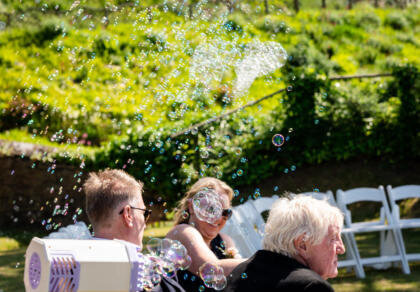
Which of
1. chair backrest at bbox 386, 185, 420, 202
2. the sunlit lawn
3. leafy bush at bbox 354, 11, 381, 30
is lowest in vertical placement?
the sunlit lawn

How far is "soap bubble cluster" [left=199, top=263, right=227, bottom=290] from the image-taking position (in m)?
3.13

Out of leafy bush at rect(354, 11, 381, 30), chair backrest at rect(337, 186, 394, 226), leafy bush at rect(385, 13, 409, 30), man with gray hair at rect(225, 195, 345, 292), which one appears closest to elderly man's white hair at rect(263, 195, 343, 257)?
man with gray hair at rect(225, 195, 345, 292)

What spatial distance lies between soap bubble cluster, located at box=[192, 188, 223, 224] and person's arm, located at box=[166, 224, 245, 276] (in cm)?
11

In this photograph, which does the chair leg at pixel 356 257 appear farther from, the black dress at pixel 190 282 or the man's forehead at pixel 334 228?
the man's forehead at pixel 334 228

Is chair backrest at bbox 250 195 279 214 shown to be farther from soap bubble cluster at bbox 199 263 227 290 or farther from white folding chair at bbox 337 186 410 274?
soap bubble cluster at bbox 199 263 227 290

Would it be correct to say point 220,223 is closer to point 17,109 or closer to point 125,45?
point 17,109

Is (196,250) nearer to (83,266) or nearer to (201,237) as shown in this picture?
(201,237)

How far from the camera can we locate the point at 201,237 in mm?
3553

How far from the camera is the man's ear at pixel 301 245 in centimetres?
253

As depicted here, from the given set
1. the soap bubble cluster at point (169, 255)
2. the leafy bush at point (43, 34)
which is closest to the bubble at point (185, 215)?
the soap bubble cluster at point (169, 255)

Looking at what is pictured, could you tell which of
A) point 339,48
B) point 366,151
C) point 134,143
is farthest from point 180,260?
point 339,48

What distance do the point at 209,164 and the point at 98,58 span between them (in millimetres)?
6632

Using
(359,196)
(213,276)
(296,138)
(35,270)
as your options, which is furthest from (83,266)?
(296,138)

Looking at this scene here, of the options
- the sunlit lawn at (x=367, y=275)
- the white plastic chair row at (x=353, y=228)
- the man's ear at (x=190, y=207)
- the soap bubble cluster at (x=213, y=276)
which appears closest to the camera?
the soap bubble cluster at (x=213, y=276)
